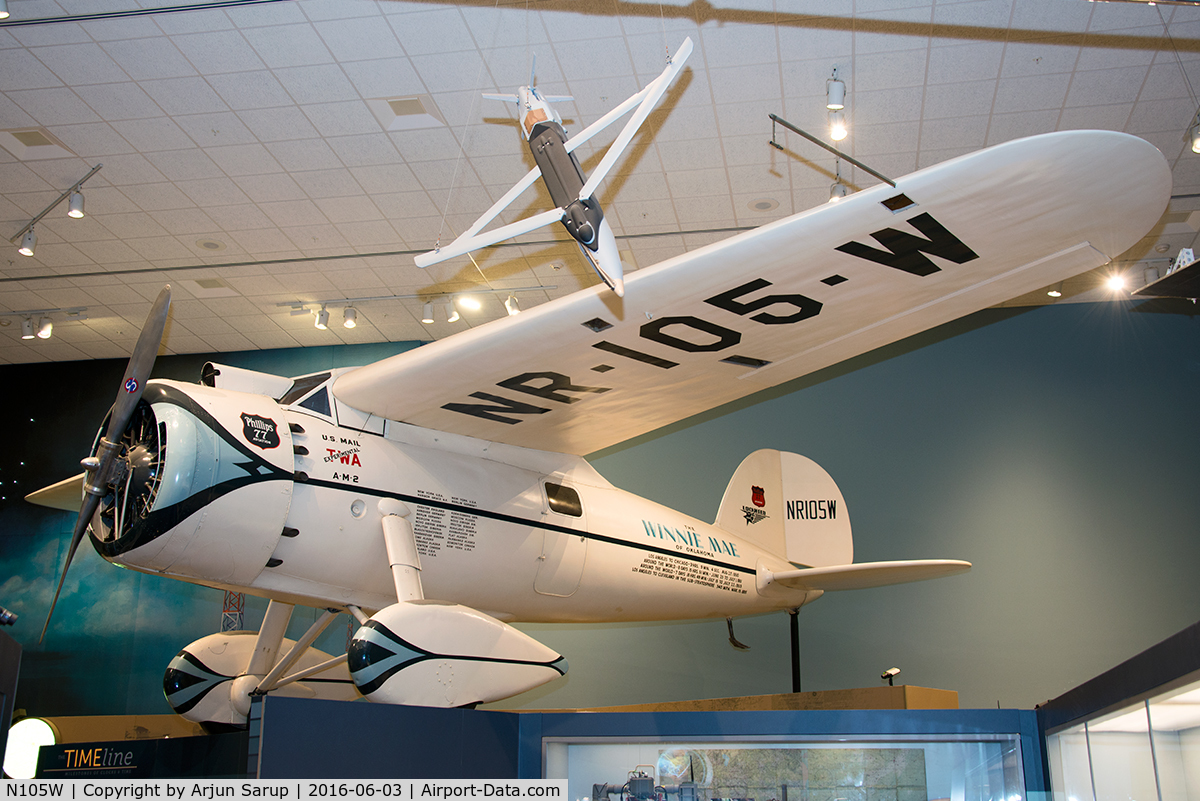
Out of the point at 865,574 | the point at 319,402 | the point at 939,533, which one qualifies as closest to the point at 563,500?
the point at 319,402

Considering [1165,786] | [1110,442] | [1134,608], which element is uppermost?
[1110,442]

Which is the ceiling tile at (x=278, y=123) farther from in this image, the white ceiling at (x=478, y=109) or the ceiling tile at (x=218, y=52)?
the ceiling tile at (x=218, y=52)

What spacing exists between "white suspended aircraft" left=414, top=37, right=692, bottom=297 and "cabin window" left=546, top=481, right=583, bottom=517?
6.25 ft

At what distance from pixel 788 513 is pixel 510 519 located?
3.36 m

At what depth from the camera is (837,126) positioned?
5.82m

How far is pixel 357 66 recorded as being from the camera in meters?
5.64

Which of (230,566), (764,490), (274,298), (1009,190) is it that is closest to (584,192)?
(1009,190)

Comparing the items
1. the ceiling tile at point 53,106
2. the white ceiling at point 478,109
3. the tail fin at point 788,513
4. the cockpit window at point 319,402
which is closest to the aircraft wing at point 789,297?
the cockpit window at point 319,402

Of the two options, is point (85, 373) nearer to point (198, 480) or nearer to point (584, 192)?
point (198, 480)

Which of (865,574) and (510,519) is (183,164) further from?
(865,574)

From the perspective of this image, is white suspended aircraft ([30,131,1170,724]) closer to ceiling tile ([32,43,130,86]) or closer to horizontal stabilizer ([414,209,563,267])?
horizontal stabilizer ([414,209,563,267])

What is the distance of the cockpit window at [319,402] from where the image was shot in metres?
4.86

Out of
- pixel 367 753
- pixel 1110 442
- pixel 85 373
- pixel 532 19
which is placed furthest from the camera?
pixel 85 373

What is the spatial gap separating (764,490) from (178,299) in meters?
6.25
